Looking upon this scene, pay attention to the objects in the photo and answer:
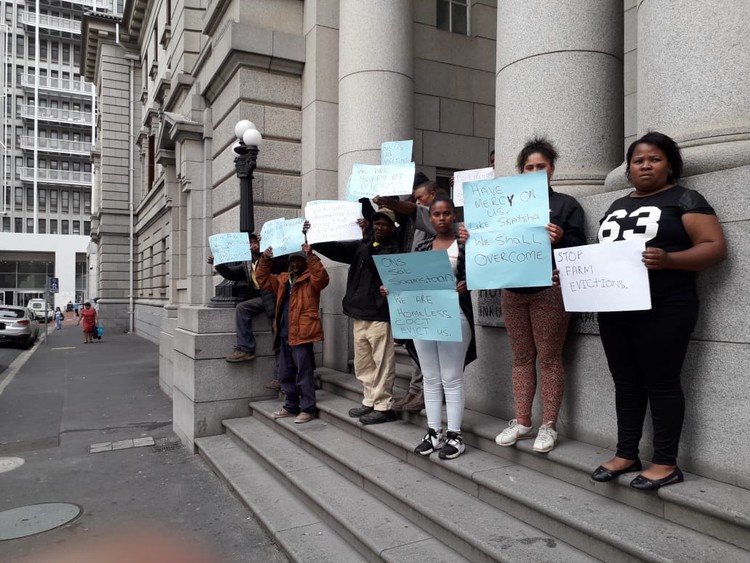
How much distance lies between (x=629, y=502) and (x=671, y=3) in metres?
3.29

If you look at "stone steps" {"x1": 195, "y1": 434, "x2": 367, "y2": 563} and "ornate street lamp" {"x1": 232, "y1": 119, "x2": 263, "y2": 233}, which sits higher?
"ornate street lamp" {"x1": 232, "y1": 119, "x2": 263, "y2": 233}

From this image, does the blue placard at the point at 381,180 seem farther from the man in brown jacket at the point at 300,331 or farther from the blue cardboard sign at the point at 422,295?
the man in brown jacket at the point at 300,331

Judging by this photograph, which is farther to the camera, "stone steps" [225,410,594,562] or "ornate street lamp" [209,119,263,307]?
"ornate street lamp" [209,119,263,307]

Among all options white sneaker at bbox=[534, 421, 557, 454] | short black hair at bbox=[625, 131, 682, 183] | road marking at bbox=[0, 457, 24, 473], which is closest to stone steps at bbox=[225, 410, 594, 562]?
white sneaker at bbox=[534, 421, 557, 454]

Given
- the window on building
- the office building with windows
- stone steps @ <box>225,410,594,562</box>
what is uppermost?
the office building with windows

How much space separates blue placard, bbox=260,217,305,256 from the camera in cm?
643

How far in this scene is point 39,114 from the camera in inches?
2586

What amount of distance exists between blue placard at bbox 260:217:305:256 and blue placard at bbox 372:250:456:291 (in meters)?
2.01

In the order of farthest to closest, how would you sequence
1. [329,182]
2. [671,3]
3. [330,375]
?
[329,182], [330,375], [671,3]

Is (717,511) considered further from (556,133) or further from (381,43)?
(381,43)

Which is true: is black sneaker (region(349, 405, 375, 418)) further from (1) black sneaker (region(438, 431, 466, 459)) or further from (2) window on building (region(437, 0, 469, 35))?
(2) window on building (region(437, 0, 469, 35))

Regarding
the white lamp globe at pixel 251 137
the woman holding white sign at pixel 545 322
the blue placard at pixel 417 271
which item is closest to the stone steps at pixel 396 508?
the woman holding white sign at pixel 545 322

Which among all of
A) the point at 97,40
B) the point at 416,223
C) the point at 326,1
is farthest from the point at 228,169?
the point at 97,40

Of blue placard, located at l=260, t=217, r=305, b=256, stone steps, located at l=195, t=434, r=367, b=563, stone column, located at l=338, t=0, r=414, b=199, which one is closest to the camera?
stone steps, located at l=195, t=434, r=367, b=563
